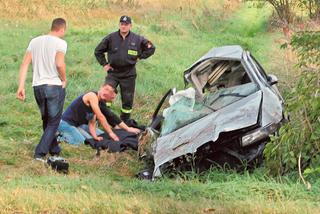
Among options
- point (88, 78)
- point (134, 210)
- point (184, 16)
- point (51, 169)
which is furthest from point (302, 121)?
point (184, 16)

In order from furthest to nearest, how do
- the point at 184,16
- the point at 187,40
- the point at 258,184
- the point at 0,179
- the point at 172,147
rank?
the point at 184,16 → the point at 187,40 → the point at 172,147 → the point at 0,179 → the point at 258,184

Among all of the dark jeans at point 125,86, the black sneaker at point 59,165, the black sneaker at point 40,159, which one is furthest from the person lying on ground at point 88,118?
the black sneaker at point 59,165

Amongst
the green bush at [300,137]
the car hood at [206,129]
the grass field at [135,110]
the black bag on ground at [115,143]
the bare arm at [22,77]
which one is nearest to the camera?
the grass field at [135,110]

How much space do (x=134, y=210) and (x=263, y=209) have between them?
99 centimetres

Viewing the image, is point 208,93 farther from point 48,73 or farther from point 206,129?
point 48,73

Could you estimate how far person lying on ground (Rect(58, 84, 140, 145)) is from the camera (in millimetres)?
8867

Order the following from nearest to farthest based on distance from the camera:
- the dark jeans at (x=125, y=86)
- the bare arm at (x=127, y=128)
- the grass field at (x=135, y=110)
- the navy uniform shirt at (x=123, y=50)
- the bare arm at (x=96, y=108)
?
1. the grass field at (x=135, y=110)
2. the bare arm at (x=96, y=108)
3. the bare arm at (x=127, y=128)
4. the navy uniform shirt at (x=123, y=50)
5. the dark jeans at (x=125, y=86)

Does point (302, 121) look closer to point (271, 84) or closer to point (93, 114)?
point (271, 84)

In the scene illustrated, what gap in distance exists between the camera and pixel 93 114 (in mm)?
9039

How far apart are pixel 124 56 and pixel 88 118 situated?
1.47 m

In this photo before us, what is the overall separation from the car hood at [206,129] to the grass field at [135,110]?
33cm

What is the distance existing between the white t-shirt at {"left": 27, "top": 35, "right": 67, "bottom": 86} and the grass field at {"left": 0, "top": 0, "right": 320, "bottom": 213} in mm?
1041

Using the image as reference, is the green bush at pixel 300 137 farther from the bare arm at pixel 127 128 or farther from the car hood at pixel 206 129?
the bare arm at pixel 127 128

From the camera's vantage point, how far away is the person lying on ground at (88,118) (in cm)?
887
